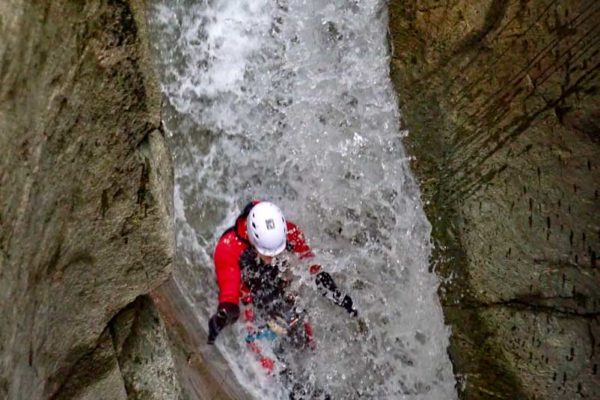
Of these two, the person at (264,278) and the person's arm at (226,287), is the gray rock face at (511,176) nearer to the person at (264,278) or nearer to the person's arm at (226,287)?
the person at (264,278)

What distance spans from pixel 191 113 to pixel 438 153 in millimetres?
2297

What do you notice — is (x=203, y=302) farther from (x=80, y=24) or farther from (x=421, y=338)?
(x=80, y=24)

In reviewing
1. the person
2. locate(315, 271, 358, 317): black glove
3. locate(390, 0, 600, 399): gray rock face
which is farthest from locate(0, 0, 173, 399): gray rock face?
locate(390, 0, 600, 399): gray rock face

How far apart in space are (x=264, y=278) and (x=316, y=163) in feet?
4.16

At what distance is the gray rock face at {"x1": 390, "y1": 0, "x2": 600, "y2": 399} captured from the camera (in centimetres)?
452

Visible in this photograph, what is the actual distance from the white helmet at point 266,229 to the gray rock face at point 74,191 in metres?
1.81

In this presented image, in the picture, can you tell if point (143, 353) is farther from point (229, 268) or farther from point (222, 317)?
point (229, 268)

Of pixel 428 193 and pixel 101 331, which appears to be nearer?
pixel 101 331

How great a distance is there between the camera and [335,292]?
582 cm

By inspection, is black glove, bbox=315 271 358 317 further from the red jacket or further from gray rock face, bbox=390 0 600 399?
gray rock face, bbox=390 0 600 399

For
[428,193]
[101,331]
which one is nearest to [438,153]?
[428,193]

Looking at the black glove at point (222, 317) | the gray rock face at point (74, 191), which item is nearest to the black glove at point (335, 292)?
the black glove at point (222, 317)

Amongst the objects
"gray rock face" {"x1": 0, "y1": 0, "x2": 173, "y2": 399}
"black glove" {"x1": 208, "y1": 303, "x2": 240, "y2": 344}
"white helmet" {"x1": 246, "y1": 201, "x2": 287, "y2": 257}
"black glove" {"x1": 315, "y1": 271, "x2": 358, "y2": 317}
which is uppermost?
"gray rock face" {"x1": 0, "y1": 0, "x2": 173, "y2": 399}

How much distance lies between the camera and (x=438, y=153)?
5.48 meters
